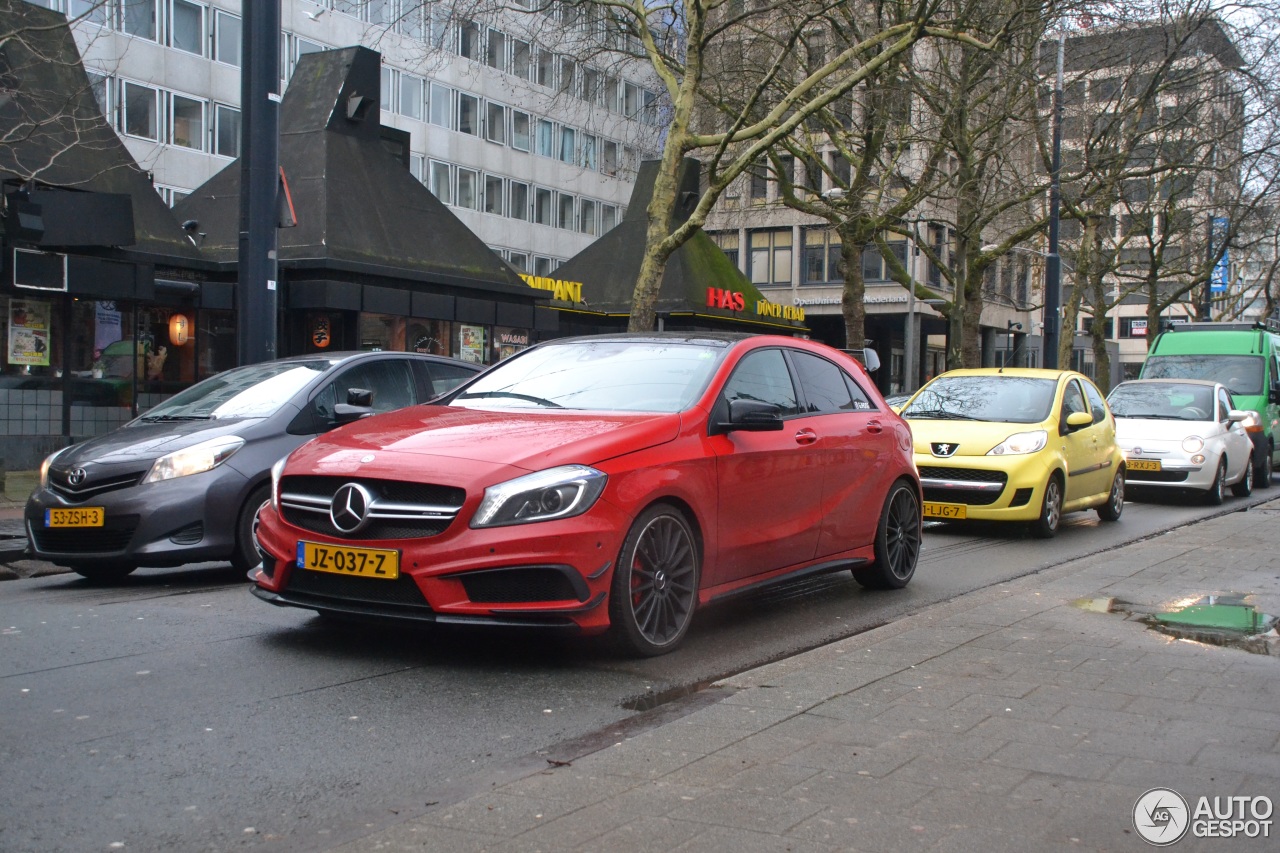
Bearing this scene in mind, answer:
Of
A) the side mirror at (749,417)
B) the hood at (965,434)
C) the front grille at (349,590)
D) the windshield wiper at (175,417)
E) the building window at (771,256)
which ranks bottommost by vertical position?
the front grille at (349,590)

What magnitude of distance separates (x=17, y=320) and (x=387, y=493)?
14433mm

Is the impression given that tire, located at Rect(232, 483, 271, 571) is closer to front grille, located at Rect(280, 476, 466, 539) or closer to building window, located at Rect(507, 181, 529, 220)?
front grille, located at Rect(280, 476, 466, 539)

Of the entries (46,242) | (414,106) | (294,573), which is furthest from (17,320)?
(414,106)

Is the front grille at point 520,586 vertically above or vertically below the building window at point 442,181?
below

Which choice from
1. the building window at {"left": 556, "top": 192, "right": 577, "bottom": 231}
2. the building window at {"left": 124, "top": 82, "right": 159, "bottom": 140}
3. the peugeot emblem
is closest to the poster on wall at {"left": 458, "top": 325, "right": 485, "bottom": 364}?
the building window at {"left": 124, "top": 82, "right": 159, "bottom": 140}

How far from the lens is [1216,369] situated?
2220cm

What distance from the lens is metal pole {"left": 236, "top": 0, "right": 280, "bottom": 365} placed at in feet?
41.9

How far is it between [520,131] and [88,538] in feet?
143

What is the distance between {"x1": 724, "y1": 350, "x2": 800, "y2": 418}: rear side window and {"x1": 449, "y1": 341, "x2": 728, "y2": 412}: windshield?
16cm

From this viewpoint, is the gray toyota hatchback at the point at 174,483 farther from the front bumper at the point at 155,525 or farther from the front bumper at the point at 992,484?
the front bumper at the point at 992,484

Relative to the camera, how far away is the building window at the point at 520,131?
49.2 meters

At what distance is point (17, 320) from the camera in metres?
17.7

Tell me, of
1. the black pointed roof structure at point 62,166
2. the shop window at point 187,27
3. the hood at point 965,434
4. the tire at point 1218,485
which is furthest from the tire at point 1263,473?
the shop window at point 187,27

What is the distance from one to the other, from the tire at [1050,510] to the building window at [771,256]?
46.9 meters
